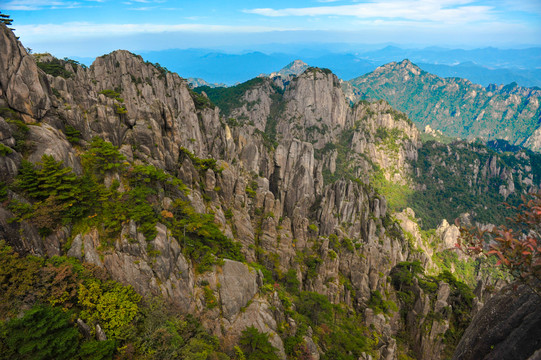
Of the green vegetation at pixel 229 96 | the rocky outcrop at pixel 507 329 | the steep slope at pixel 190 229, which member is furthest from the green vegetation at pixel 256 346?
the green vegetation at pixel 229 96

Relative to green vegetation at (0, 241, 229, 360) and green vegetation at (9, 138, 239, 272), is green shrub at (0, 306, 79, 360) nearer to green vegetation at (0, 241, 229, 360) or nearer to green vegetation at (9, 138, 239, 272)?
green vegetation at (0, 241, 229, 360)

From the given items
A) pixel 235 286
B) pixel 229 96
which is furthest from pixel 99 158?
pixel 229 96

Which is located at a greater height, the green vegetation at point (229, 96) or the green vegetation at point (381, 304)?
the green vegetation at point (229, 96)

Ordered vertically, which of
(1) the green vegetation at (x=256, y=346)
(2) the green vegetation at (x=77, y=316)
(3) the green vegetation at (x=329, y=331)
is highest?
(2) the green vegetation at (x=77, y=316)

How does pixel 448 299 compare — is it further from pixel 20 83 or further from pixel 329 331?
pixel 20 83

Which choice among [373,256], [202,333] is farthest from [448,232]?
[202,333]

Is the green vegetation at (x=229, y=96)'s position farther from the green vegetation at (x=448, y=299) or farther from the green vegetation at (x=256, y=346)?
the green vegetation at (x=256, y=346)

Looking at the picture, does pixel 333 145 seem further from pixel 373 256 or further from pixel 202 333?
pixel 202 333
